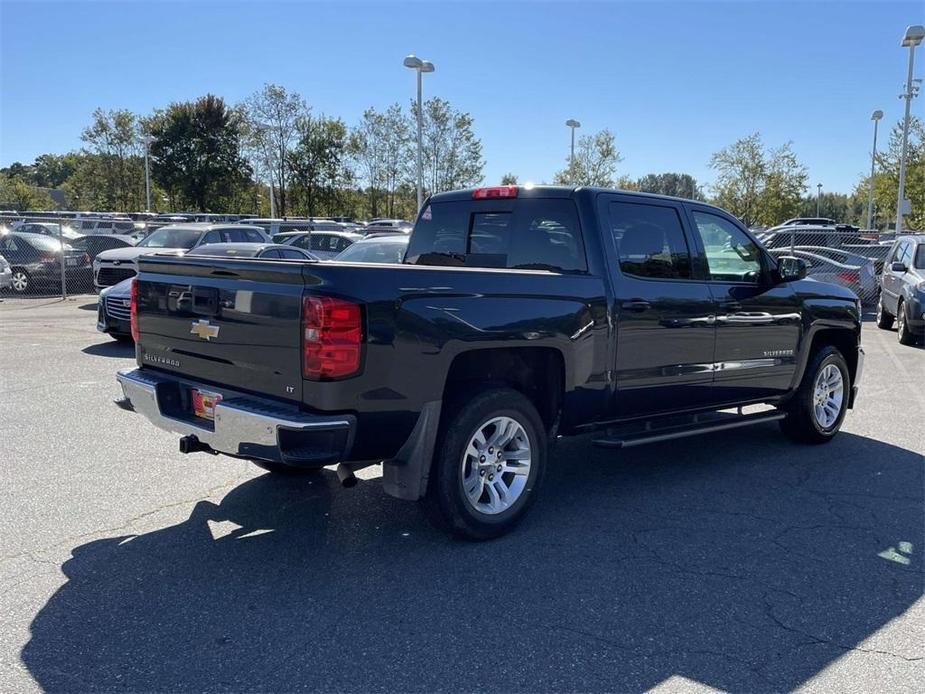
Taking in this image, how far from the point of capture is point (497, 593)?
12.5ft

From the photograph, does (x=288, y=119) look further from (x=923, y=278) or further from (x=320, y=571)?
(x=320, y=571)

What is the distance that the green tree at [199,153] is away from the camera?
50.0m

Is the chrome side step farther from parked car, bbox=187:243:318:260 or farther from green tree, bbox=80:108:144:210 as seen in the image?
green tree, bbox=80:108:144:210

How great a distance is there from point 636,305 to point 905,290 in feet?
35.2

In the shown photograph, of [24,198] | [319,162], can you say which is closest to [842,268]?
[319,162]

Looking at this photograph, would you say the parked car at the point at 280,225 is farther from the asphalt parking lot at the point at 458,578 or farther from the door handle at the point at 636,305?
the door handle at the point at 636,305

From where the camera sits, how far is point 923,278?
13234 mm

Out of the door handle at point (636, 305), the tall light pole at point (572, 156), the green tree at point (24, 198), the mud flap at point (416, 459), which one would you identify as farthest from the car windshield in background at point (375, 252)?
the green tree at point (24, 198)

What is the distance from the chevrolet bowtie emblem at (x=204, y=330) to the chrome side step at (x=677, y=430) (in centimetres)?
244

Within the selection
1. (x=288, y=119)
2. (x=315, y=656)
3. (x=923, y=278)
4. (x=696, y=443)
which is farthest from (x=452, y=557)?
(x=288, y=119)

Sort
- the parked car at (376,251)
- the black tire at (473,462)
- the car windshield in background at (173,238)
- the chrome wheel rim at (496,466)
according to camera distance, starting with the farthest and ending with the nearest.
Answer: the car windshield in background at (173,238), the parked car at (376,251), the chrome wheel rim at (496,466), the black tire at (473,462)

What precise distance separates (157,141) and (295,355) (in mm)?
51930

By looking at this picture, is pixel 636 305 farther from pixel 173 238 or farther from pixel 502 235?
pixel 173 238

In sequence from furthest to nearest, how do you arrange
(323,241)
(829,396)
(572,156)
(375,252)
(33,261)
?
(572,156)
(323,241)
(33,261)
(375,252)
(829,396)
